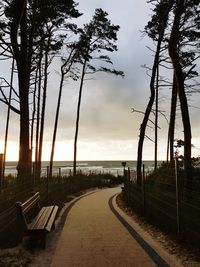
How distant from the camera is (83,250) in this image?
8.58 metres

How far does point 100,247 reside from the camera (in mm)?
8844

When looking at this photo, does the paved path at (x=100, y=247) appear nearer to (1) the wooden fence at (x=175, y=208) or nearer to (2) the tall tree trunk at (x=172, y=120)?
(1) the wooden fence at (x=175, y=208)

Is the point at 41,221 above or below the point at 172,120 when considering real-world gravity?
below

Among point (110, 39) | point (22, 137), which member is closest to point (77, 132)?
point (110, 39)

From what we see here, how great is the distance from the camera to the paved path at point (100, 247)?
7.53 m

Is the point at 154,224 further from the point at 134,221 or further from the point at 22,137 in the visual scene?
the point at 22,137

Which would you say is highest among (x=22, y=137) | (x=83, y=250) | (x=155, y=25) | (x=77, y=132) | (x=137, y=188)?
(x=155, y=25)

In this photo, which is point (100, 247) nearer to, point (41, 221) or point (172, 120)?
point (41, 221)

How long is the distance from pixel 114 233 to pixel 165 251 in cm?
242

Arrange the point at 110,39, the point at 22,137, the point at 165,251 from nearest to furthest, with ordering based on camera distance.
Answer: the point at 165,251, the point at 22,137, the point at 110,39

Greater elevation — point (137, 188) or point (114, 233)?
point (137, 188)

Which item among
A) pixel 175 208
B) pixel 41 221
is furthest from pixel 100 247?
pixel 175 208

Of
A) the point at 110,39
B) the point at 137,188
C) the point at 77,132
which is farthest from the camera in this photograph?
the point at 77,132

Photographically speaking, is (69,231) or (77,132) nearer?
(69,231)
